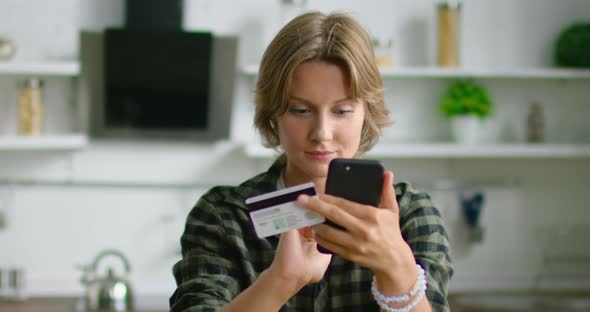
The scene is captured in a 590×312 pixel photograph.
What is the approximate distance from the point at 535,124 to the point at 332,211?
2.96 m

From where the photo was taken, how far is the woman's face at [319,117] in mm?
1075

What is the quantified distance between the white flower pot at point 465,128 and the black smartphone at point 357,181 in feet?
8.58

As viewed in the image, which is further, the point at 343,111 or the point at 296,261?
the point at 343,111

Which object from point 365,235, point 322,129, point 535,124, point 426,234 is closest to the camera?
point 365,235

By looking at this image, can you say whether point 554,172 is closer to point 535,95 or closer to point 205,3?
point 535,95

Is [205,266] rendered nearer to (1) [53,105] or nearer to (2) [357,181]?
(2) [357,181]

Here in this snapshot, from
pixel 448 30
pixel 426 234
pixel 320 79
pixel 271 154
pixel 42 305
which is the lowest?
pixel 42 305

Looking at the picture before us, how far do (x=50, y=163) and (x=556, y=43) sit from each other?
2336 millimetres

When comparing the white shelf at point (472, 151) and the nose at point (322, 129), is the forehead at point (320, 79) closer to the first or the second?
the nose at point (322, 129)

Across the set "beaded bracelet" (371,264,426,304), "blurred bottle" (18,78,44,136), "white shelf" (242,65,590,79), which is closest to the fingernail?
"beaded bracelet" (371,264,426,304)

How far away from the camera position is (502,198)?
3.75 meters

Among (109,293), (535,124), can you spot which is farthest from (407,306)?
(535,124)

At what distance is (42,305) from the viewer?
10.6ft

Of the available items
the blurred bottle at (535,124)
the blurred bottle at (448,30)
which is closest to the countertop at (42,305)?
the blurred bottle at (448,30)
